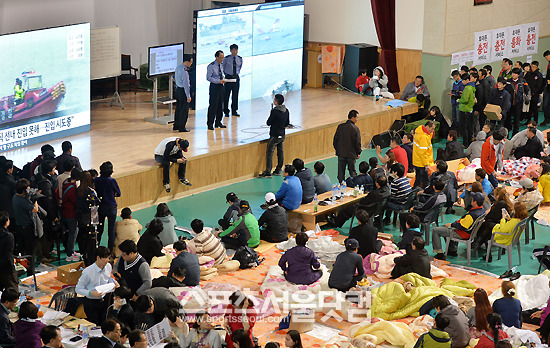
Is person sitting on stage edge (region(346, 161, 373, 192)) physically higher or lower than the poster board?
lower

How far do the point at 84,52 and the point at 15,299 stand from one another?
8278mm

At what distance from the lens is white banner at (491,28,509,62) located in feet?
64.7

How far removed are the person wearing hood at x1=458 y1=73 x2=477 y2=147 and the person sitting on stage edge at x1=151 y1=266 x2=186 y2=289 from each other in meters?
9.69

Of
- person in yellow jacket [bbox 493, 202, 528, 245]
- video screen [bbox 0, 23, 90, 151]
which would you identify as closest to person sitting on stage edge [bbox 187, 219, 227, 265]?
person in yellow jacket [bbox 493, 202, 528, 245]

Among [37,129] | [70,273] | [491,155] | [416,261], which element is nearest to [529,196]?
[491,155]

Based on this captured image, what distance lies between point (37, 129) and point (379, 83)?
311 inches

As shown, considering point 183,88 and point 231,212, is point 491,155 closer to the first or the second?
point 231,212

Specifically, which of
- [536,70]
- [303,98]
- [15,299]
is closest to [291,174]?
[15,299]

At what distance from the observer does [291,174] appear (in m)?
12.2

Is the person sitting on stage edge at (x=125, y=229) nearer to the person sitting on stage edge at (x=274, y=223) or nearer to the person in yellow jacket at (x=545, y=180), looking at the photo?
the person sitting on stage edge at (x=274, y=223)

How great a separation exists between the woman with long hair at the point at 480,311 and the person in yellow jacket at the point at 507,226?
2.46 metres

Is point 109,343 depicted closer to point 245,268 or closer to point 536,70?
point 245,268

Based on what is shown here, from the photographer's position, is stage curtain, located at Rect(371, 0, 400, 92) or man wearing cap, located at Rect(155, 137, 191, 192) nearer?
man wearing cap, located at Rect(155, 137, 191, 192)

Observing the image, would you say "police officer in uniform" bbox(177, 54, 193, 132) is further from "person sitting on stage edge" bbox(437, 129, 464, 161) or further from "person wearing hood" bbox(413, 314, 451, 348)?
"person wearing hood" bbox(413, 314, 451, 348)
